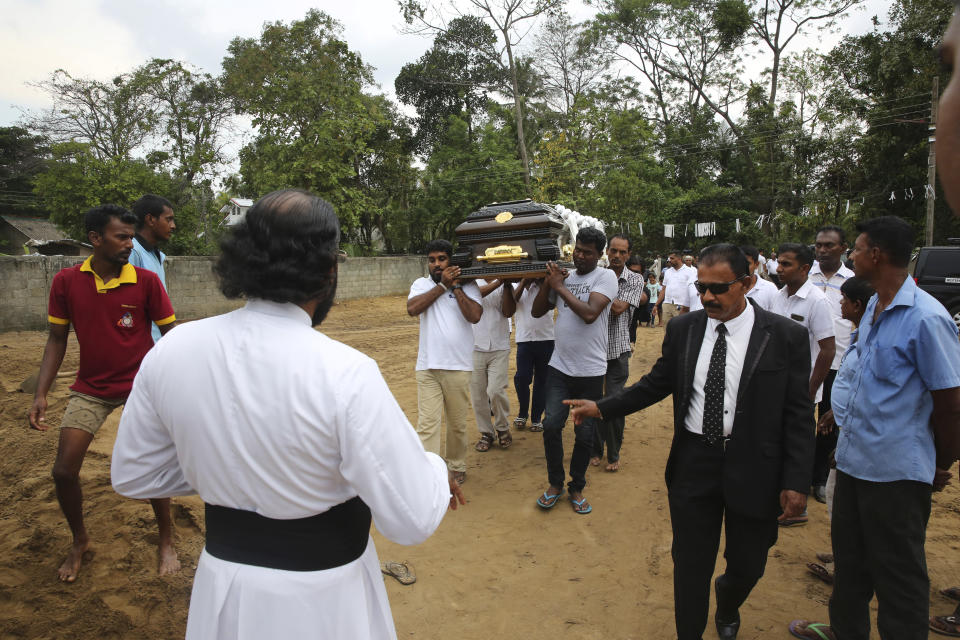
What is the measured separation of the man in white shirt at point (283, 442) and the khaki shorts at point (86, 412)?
2.10m

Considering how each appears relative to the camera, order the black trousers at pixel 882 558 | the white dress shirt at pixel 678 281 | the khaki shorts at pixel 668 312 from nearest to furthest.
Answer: the black trousers at pixel 882 558, the white dress shirt at pixel 678 281, the khaki shorts at pixel 668 312

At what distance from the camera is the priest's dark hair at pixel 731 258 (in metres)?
2.57

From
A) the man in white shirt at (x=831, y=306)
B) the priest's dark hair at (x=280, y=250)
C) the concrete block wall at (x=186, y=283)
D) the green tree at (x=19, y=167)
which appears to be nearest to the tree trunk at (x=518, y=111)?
the concrete block wall at (x=186, y=283)

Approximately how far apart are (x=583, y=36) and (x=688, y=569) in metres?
33.1

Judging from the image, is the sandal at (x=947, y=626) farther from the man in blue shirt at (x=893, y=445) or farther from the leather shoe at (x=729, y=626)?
the leather shoe at (x=729, y=626)

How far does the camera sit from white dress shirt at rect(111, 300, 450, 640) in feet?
4.25

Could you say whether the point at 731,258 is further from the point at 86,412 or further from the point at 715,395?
the point at 86,412

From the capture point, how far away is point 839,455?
2.64 metres

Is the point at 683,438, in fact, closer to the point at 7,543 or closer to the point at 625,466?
the point at 625,466

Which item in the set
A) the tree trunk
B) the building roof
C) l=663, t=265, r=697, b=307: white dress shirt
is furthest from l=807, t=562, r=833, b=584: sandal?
the building roof

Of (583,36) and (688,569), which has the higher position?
(583,36)

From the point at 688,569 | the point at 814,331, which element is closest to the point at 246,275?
the point at 688,569

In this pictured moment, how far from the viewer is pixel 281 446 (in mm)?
1309

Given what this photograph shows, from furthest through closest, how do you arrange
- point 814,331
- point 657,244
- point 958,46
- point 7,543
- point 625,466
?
point 657,244, point 625,466, point 814,331, point 7,543, point 958,46
